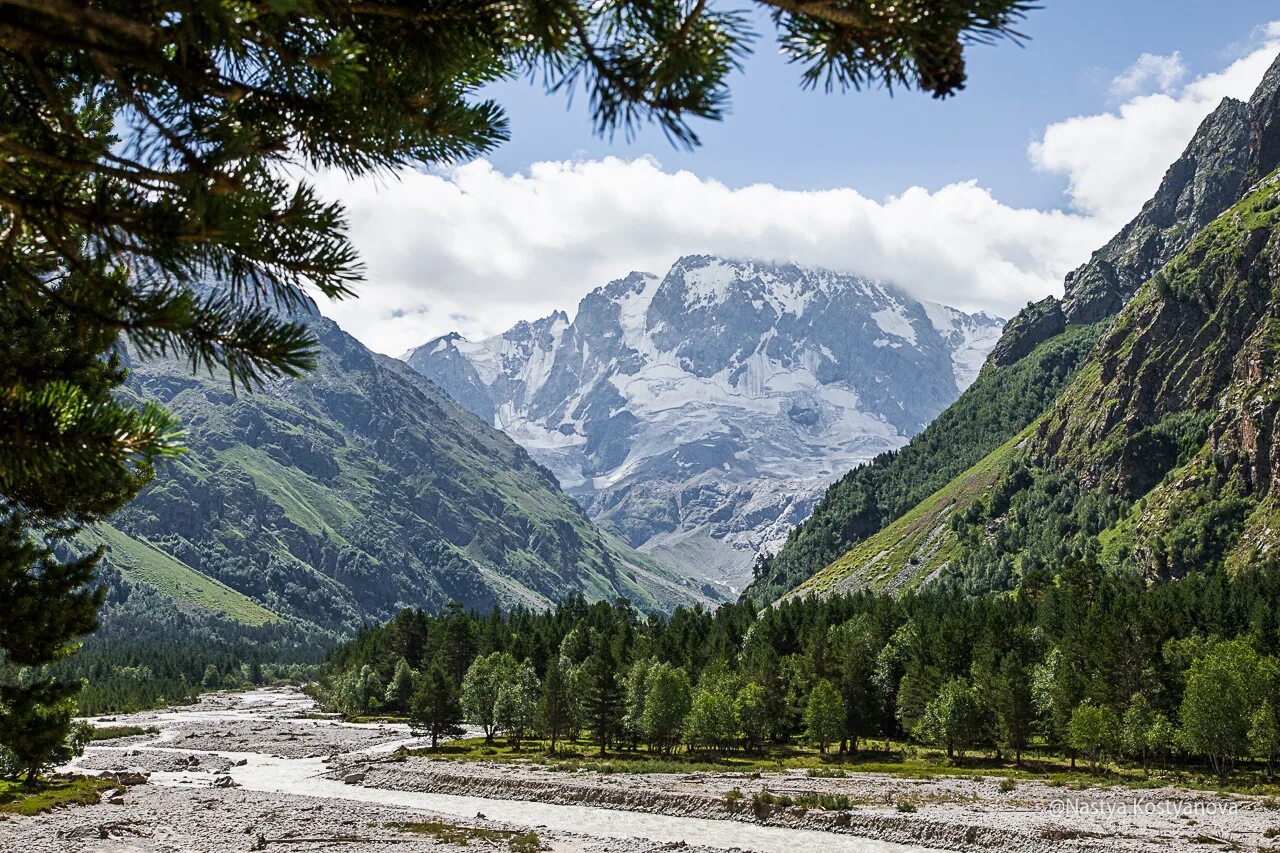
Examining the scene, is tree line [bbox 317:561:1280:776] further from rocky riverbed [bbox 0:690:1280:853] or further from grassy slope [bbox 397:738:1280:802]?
rocky riverbed [bbox 0:690:1280:853]

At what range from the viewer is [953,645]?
123 metres

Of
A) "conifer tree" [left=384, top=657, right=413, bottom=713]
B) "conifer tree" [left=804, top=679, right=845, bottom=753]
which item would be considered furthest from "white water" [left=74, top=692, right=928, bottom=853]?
"conifer tree" [left=384, top=657, right=413, bottom=713]

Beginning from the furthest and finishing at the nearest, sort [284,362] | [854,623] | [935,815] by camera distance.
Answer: [854,623]
[935,815]
[284,362]

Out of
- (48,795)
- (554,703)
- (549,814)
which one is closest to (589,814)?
(549,814)

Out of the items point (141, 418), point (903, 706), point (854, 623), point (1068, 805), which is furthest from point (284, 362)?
point (854, 623)

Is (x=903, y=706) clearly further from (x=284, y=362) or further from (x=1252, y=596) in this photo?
(x=284, y=362)

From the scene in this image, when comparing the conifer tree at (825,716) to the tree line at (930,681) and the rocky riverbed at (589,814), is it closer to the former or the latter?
the tree line at (930,681)

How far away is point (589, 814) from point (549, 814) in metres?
3.24

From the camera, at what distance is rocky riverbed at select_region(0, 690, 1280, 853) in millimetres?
60906

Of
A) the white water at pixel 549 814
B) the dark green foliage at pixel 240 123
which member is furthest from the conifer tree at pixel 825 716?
the dark green foliage at pixel 240 123

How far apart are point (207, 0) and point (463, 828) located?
238ft

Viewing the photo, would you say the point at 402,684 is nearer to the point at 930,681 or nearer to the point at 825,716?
the point at 825,716

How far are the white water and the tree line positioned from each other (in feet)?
75.1

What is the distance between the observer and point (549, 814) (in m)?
77.6
